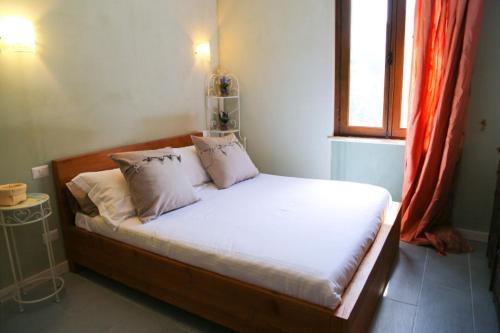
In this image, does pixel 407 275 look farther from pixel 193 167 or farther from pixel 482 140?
pixel 193 167

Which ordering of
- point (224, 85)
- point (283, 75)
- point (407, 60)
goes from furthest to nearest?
point (224, 85) → point (283, 75) → point (407, 60)

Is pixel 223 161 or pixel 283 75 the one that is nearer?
pixel 223 161

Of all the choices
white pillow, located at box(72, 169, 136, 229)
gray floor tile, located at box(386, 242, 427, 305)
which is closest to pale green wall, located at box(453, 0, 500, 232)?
gray floor tile, located at box(386, 242, 427, 305)

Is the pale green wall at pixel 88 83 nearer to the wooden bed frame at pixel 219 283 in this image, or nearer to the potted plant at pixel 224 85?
the wooden bed frame at pixel 219 283

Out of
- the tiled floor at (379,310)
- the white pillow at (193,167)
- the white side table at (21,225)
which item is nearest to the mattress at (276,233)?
the white pillow at (193,167)

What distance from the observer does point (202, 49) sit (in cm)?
384

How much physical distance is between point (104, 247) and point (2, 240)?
2.17 feet

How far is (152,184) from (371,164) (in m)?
2.13

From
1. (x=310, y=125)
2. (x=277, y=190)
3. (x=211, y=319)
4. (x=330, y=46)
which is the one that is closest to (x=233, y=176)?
(x=277, y=190)

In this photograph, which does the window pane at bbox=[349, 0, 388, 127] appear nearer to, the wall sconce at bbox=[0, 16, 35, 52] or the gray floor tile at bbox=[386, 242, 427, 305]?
the gray floor tile at bbox=[386, 242, 427, 305]

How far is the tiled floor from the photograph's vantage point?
2129 millimetres

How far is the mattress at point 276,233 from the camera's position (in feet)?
5.78

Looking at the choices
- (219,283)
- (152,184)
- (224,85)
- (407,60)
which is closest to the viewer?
(219,283)

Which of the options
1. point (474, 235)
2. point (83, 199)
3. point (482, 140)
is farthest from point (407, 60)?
point (83, 199)
